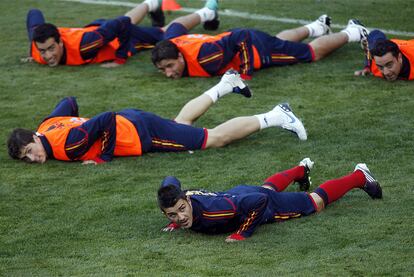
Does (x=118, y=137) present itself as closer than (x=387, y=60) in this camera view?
Yes

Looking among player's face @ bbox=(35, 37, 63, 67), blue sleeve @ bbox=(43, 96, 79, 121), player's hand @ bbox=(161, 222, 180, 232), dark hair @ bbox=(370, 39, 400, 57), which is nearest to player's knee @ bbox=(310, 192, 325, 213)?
player's hand @ bbox=(161, 222, 180, 232)

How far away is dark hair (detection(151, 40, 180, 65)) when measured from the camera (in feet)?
29.5

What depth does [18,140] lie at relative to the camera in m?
7.29

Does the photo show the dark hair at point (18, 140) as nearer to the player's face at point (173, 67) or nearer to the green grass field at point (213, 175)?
the green grass field at point (213, 175)

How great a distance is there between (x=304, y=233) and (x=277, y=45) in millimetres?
3913

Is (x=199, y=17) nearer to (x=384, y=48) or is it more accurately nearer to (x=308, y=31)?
(x=308, y=31)

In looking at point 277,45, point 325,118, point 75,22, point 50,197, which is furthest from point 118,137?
point 75,22

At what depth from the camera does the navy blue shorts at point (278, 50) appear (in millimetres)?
9180

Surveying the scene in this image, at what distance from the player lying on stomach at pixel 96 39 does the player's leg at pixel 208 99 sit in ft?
5.69

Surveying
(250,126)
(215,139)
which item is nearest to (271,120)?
(250,126)

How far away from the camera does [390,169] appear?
680 centimetres

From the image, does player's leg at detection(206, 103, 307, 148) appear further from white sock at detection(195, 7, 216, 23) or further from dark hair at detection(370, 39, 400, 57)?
white sock at detection(195, 7, 216, 23)

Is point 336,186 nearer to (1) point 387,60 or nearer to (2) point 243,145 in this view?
(2) point 243,145

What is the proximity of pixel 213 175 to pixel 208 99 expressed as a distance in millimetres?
1159
